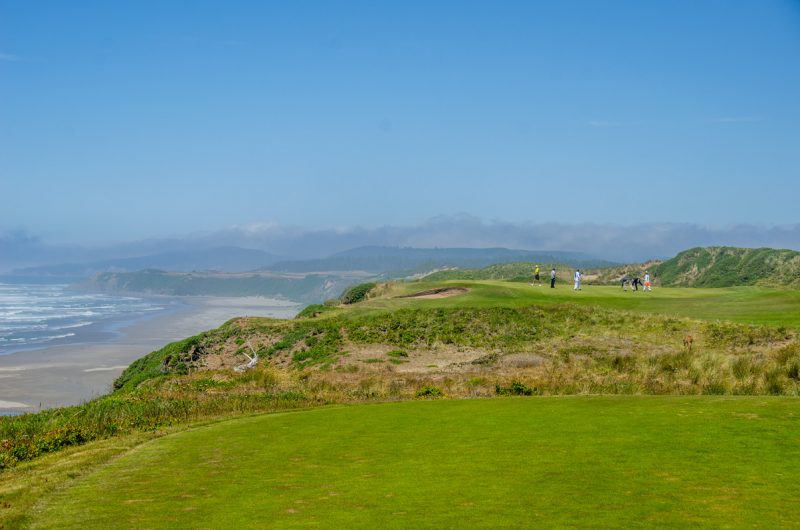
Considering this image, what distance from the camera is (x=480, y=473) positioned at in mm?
10453

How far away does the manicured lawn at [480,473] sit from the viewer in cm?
846

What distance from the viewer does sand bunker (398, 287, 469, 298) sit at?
54719mm

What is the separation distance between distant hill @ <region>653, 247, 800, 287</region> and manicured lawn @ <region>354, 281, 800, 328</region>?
3993 centimetres

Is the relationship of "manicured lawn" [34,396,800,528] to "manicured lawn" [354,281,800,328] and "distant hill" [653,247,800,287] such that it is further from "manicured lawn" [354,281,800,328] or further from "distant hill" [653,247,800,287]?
"distant hill" [653,247,800,287]

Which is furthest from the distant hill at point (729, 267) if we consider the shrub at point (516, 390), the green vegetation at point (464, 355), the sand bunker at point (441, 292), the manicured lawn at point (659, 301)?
the shrub at point (516, 390)

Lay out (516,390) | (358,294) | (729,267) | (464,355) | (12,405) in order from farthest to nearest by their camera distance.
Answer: (729,267) → (358,294) → (12,405) → (464,355) → (516,390)

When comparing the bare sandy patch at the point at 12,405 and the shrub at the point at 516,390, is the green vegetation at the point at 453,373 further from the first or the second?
the bare sandy patch at the point at 12,405

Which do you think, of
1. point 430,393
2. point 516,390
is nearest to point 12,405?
point 430,393

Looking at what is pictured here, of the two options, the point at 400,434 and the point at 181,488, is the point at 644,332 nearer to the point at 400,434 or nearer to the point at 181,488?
the point at 400,434

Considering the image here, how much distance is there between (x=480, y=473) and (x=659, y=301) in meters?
40.6

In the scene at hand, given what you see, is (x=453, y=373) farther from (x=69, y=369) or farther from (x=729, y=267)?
(x=729, y=267)

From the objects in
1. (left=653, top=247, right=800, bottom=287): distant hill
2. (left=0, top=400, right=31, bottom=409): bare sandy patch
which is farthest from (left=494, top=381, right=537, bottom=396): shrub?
(left=653, top=247, right=800, bottom=287): distant hill

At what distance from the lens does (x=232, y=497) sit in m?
10.1

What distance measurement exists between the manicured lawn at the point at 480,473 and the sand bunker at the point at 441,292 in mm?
38376
